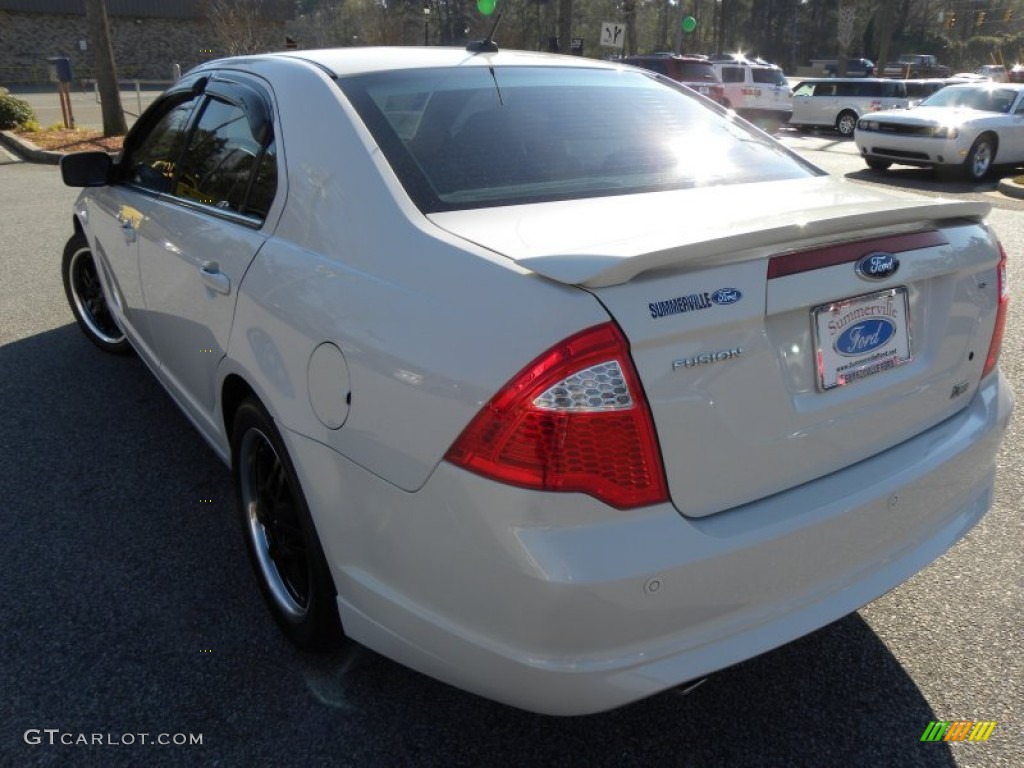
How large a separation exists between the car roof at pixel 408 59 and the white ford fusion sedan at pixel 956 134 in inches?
506

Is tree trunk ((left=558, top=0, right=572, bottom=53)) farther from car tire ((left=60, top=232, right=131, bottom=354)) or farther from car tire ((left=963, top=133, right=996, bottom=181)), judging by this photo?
car tire ((left=60, top=232, right=131, bottom=354))

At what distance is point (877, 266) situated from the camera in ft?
6.57

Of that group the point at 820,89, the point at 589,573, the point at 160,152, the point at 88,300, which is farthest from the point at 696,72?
the point at 589,573

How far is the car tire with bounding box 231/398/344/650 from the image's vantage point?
229 centimetres

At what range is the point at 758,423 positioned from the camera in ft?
6.06

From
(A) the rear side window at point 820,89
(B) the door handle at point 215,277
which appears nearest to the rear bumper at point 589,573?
(B) the door handle at point 215,277

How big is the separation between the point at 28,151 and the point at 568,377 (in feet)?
51.7

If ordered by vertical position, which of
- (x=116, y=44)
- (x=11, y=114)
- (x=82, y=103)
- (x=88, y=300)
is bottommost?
(x=82, y=103)

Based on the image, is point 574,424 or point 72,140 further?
point 72,140

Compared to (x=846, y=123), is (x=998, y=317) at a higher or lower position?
higher

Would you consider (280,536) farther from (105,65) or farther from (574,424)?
(105,65)

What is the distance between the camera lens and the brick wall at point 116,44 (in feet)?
147

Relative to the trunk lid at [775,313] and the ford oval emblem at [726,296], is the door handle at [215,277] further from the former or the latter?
the ford oval emblem at [726,296]

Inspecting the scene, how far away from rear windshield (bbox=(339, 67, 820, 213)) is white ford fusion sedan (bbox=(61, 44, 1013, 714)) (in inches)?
0.5
